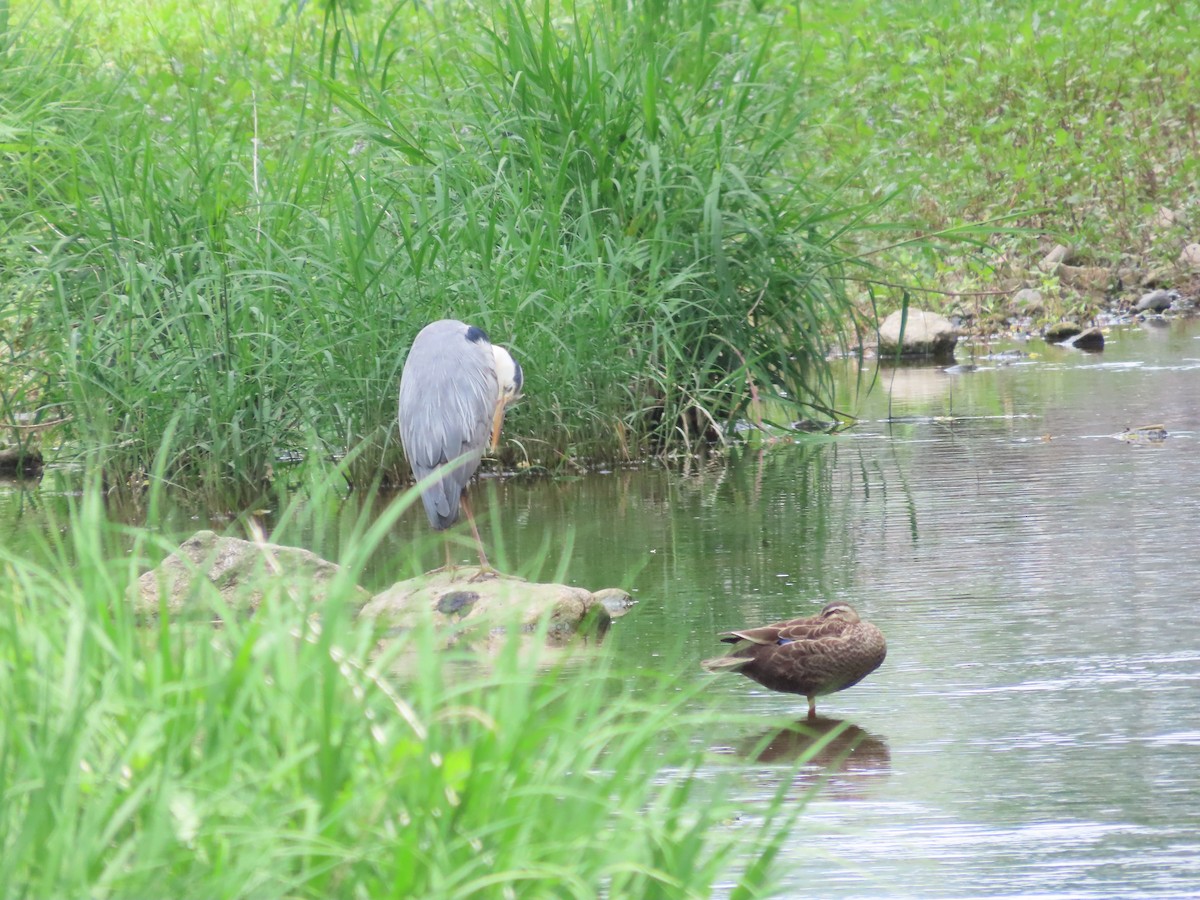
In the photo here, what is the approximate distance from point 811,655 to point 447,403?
2794 millimetres

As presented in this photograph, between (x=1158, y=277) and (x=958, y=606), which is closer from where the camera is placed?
(x=958, y=606)

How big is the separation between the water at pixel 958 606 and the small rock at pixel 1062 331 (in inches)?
168

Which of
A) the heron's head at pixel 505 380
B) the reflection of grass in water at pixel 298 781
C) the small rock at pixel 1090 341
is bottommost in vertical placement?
the reflection of grass in water at pixel 298 781

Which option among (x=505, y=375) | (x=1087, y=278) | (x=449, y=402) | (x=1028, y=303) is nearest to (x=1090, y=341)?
(x=1028, y=303)

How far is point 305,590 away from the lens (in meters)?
3.17

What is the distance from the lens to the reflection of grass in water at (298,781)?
2.66 meters

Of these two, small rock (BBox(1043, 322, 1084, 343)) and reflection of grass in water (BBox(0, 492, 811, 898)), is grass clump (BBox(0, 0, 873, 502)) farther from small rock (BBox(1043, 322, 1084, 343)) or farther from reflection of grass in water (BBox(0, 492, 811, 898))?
small rock (BBox(1043, 322, 1084, 343))

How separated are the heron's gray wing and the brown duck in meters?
2.19

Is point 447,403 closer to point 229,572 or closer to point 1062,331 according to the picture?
point 229,572

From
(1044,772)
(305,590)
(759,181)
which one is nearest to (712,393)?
(759,181)

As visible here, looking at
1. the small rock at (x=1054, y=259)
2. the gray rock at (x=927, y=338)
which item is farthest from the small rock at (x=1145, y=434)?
the small rock at (x=1054, y=259)

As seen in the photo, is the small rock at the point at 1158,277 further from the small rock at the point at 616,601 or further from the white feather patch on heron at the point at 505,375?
the small rock at the point at 616,601

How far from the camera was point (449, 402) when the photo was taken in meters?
7.39

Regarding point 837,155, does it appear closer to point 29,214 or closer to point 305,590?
point 29,214
